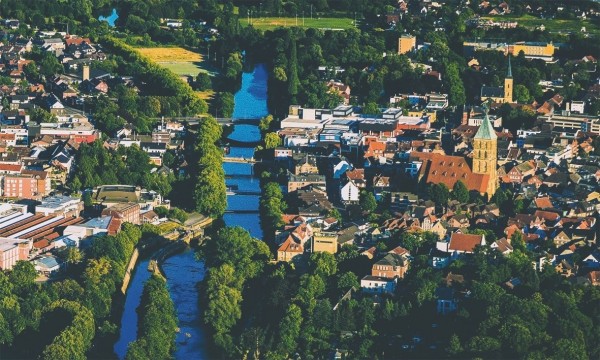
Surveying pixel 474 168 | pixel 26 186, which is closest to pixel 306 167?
pixel 474 168

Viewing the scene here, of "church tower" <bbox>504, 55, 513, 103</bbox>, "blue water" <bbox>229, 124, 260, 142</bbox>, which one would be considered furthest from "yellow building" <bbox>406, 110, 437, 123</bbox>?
"blue water" <bbox>229, 124, 260, 142</bbox>

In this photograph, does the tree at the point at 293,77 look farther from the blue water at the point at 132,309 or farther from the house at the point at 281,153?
the blue water at the point at 132,309

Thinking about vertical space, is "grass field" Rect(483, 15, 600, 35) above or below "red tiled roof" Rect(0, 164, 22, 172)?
above

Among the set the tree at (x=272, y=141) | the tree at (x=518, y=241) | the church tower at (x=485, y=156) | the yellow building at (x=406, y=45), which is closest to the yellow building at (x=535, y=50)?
the yellow building at (x=406, y=45)

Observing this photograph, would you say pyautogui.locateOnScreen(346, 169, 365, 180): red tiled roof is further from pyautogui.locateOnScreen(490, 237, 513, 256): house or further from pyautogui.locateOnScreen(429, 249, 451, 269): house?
pyautogui.locateOnScreen(429, 249, 451, 269): house

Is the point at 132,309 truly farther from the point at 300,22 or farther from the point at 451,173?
the point at 300,22

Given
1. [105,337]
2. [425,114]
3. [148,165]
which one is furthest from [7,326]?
[425,114]

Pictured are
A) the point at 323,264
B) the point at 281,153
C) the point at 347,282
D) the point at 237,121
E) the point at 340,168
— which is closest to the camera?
the point at 347,282
